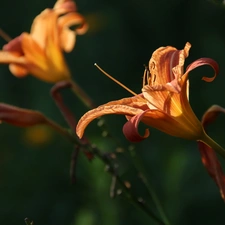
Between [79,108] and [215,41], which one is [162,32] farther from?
[79,108]

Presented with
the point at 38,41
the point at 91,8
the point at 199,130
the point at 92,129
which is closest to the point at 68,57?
the point at 91,8

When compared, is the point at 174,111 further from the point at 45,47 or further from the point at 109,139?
the point at 109,139

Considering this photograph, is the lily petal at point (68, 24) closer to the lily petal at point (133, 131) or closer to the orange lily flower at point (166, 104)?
the orange lily flower at point (166, 104)

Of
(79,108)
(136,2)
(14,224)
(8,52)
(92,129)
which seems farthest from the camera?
(136,2)

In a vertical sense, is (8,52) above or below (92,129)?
above

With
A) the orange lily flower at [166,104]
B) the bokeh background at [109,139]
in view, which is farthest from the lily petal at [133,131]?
the bokeh background at [109,139]

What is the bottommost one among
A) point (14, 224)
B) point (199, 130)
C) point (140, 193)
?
point (140, 193)

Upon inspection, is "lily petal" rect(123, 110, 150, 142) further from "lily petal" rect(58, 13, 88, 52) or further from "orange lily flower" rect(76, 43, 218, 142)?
"lily petal" rect(58, 13, 88, 52)
